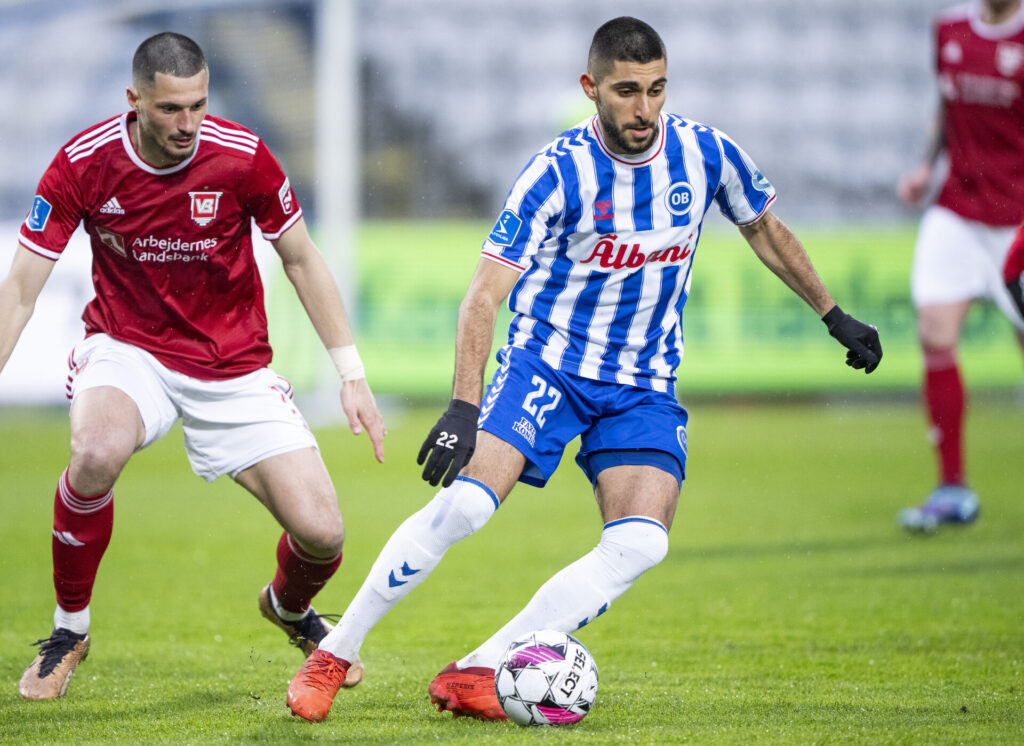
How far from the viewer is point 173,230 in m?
4.17

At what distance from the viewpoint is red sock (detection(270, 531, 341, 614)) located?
432 cm

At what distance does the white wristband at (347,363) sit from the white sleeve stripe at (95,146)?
3.12 feet

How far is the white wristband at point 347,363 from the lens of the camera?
420cm

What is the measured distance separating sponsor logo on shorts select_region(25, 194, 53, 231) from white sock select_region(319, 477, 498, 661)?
1.46m

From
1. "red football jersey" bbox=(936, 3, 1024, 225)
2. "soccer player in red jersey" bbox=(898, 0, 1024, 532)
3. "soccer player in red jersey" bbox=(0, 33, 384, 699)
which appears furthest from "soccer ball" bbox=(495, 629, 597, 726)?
"red football jersey" bbox=(936, 3, 1024, 225)

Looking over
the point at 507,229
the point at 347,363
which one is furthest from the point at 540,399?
the point at 347,363

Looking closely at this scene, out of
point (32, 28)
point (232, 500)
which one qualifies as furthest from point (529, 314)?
point (32, 28)

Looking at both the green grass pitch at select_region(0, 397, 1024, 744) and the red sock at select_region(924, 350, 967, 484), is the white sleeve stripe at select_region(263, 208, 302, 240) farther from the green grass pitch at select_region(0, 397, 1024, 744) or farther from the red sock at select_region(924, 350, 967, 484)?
the red sock at select_region(924, 350, 967, 484)

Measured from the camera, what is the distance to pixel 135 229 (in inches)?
163

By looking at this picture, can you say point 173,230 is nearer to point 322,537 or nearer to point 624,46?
point 322,537

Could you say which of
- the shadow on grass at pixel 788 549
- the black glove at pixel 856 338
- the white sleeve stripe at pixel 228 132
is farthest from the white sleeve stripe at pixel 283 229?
the shadow on grass at pixel 788 549

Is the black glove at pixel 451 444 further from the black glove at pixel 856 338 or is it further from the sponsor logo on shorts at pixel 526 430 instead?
the black glove at pixel 856 338

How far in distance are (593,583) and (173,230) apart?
1721 millimetres

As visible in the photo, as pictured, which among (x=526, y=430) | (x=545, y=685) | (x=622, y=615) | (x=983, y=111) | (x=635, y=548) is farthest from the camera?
(x=983, y=111)
